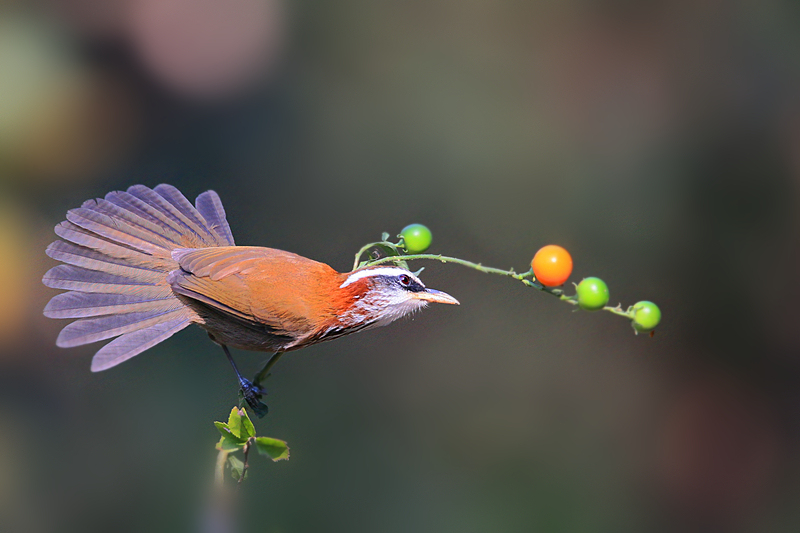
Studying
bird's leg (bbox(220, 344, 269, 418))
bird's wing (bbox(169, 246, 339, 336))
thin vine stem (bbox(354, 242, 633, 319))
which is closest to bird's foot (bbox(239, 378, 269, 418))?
bird's leg (bbox(220, 344, 269, 418))

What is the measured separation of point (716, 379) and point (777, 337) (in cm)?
42

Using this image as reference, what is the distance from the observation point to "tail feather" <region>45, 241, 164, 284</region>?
1611mm

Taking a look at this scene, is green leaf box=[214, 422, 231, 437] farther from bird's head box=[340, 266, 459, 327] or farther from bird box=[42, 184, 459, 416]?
bird's head box=[340, 266, 459, 327]

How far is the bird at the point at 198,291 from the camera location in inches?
61.7

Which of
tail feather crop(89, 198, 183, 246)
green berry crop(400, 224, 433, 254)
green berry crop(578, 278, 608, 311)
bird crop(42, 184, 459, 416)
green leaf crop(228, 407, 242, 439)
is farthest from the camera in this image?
tail feather crop(89, 198, 183, 246)

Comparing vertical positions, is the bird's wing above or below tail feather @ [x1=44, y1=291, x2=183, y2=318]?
above

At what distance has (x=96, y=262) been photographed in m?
1.70

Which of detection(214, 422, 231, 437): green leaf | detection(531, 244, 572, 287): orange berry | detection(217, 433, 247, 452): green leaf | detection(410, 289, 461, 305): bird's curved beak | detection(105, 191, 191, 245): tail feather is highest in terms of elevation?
detection(531, 244, 572, 287): orange berry

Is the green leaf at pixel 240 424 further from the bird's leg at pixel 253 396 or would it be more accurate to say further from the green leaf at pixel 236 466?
the bird's leg at pixel 253 396

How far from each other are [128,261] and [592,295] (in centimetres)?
113

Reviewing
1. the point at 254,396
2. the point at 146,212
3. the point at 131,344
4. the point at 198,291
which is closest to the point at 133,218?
the point at 146,212

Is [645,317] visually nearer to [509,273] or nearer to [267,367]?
[509,273]

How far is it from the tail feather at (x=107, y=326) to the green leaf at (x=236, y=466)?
0.45m

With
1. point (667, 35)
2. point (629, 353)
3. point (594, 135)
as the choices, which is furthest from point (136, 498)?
point (667, 35)
